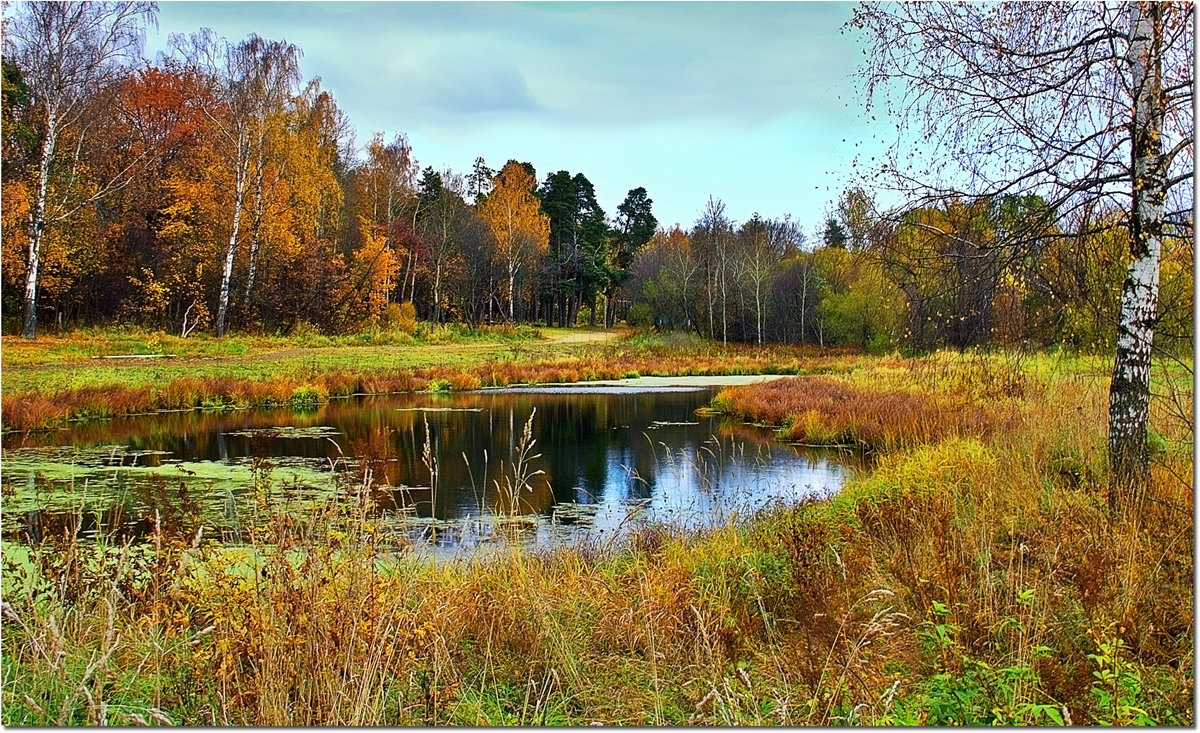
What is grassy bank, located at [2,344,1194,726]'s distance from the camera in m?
3.25

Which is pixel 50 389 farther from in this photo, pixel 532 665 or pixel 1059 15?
pixel 1059 15

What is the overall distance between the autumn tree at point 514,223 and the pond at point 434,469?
86.4 feet

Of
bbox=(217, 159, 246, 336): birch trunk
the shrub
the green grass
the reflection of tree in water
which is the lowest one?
the reflection of tree in water

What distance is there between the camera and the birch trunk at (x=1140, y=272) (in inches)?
217

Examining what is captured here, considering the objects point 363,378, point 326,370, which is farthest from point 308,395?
point 326,370

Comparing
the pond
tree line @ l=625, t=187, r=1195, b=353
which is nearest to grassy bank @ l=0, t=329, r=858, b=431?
the pond

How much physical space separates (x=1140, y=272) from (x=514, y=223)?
42824 mm

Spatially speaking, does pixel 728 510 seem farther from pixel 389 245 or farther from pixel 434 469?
pixel 389 245

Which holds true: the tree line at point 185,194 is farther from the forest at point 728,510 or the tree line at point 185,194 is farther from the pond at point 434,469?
the pond at point 434,469

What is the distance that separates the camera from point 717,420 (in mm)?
18359

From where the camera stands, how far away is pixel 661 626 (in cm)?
443

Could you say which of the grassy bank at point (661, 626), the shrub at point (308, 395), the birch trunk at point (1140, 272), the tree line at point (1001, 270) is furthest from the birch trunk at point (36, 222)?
the birch trunk at point (1140, 272)

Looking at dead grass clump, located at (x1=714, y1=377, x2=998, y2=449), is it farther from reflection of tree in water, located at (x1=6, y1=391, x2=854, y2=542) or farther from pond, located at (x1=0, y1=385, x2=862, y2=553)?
reflection of tree in water, located at (x1=6, y1=391, x2=854, y2=542)

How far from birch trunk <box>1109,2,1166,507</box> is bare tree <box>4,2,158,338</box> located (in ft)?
70.7
